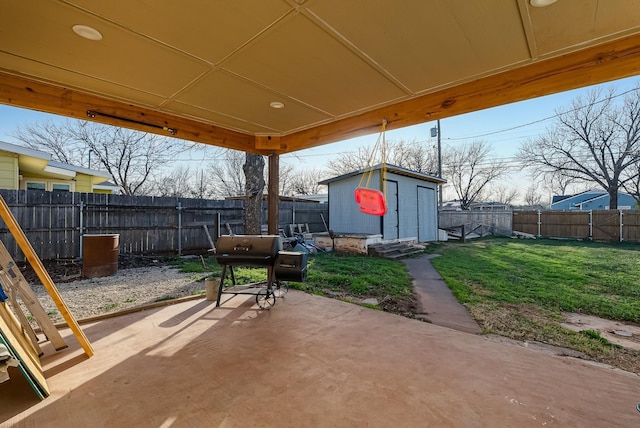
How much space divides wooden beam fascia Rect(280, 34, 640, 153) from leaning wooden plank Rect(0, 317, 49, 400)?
320 cm

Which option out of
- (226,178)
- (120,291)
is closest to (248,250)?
(120,291)

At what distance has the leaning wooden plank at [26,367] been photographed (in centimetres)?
158

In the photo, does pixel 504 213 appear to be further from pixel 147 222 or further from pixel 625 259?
pixel 147 222

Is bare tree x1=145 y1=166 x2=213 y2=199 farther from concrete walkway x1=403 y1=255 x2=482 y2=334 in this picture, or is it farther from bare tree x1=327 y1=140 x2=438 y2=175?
concrete walkway x1=403 y1=255 x2=482 y2=334

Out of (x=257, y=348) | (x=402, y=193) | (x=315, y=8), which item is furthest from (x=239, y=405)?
(x=402, y=193)

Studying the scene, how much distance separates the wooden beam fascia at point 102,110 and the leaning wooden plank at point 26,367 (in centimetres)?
194

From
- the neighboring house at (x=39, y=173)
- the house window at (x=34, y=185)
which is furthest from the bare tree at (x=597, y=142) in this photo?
the house window at (x=34, y=185)

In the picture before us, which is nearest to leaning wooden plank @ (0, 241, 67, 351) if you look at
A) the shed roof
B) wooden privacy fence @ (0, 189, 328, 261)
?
wooden privacy fence @ (0, 189, 328, 261)

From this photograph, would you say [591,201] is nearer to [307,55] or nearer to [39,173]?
[307,55]

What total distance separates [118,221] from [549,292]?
9.06 meters

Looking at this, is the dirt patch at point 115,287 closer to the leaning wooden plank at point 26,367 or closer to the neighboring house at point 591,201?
the leaning wooden plank at point 26,367

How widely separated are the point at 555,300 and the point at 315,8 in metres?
5.01

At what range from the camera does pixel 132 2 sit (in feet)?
4.90

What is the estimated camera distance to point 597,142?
1603 centimetres
